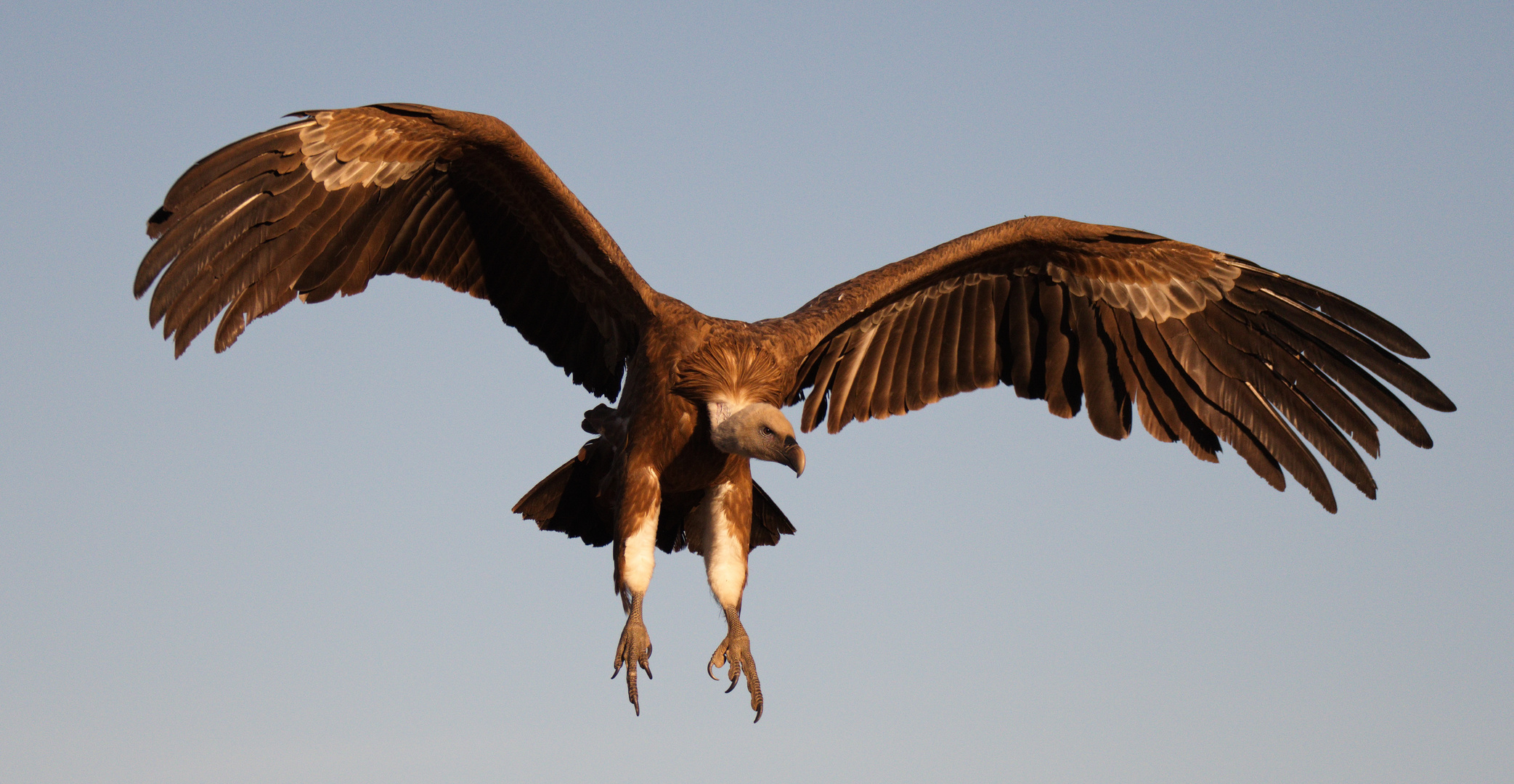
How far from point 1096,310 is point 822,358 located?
1706mm

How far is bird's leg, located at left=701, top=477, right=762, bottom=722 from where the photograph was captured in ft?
24.9

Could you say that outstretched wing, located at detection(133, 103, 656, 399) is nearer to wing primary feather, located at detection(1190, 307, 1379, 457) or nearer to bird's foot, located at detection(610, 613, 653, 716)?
bird's foot, located at detection(610, 613, 653, 716)

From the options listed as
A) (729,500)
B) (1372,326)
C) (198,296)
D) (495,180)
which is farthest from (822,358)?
(198,296)

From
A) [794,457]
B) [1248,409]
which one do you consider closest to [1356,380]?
[1248,409]

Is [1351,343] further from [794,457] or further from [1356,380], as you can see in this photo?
[794,457]

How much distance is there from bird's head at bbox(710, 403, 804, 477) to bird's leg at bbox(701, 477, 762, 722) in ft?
1.67

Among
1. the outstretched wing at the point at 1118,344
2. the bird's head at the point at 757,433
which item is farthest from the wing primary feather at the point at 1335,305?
the bird's head at the point at 757,433

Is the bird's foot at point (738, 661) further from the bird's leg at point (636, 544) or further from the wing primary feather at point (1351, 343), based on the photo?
the wing primary feather at point (1351, 343)

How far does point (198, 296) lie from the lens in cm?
721

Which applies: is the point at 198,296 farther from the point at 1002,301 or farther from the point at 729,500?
the point at 1002,301

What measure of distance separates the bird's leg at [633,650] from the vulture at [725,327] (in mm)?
12

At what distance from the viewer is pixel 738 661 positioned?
7.58 metres

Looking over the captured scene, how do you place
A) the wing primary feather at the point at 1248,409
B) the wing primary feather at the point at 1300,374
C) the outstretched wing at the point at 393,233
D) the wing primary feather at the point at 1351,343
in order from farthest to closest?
the wing primary feather at the point at 1248,409 → the wing primary feather at the point at 1300,374 → the wing primary feather at the point at 1351,343 → the outstretched wing at the point at 393,233

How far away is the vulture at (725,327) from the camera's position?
7.46m
